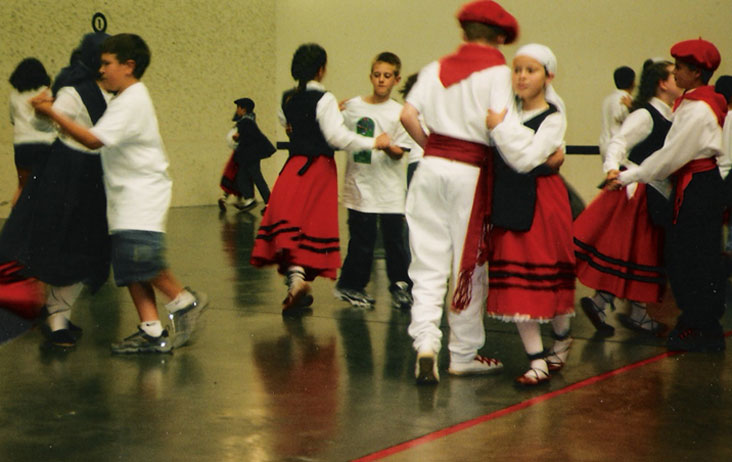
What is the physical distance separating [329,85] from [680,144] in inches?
406

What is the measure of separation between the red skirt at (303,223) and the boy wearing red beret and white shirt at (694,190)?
1796 mm

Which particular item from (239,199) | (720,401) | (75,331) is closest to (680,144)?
(720,401)

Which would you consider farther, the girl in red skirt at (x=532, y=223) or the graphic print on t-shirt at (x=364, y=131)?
the graphic print on t-shirt at (x=364, y=131)

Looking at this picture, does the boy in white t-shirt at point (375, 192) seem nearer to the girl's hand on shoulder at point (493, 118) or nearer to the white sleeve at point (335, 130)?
the white sleeve at point (335, 130)

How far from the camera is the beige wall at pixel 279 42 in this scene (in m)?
11.9

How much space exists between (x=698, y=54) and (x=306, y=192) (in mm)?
2272

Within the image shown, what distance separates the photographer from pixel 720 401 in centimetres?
405

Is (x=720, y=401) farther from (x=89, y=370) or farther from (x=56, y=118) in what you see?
(x=56, y=118)

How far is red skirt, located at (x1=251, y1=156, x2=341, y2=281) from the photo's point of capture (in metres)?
5.95

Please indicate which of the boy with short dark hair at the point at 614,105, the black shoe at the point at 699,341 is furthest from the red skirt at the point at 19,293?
the boy with short dark hair at the point at 614,105

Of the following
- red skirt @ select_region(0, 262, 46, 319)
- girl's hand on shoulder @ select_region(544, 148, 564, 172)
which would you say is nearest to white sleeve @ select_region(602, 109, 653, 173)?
girl's hand on shoulder @ select_region(544, 148, 564, 172)

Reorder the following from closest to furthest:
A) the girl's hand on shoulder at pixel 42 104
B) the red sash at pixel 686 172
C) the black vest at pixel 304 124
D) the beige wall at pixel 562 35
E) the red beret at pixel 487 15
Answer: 1. the red beret at pixel 487 15
2. the girl's hand on shoulder at pixel 42 104
3. the red sash at pixel 686 172
4. the black vest at pixel 304 124
5. the beige wall at pixel 562 35

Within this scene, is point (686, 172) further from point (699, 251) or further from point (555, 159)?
point (555, 159)

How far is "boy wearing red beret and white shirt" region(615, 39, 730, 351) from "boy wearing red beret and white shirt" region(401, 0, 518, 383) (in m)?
1.04
